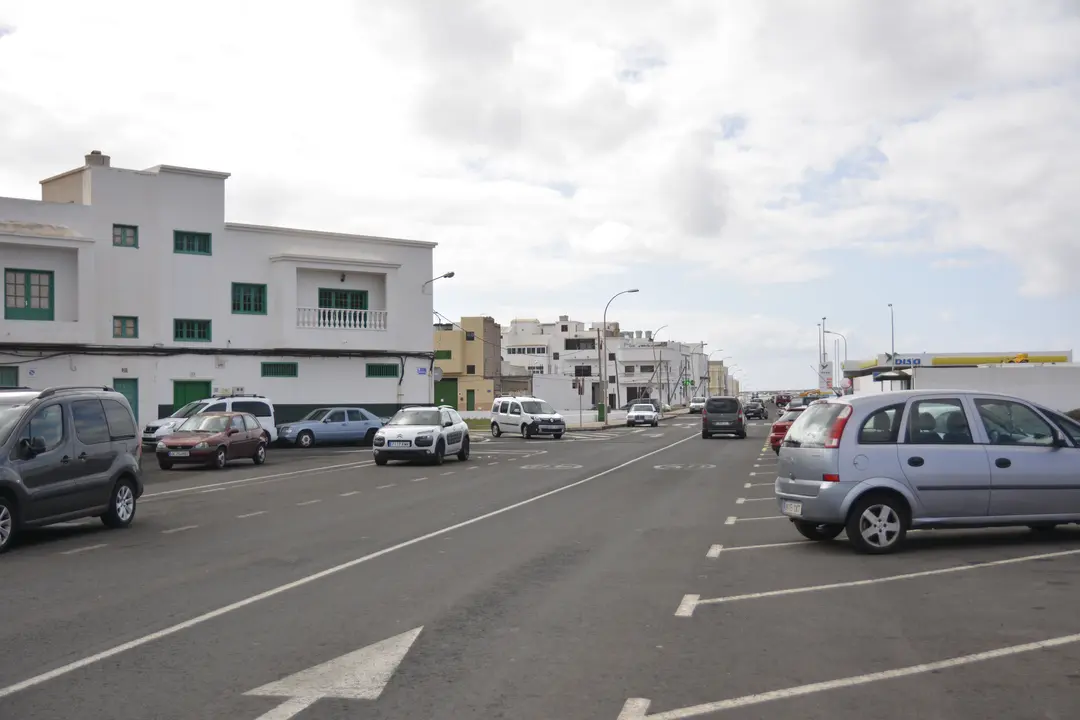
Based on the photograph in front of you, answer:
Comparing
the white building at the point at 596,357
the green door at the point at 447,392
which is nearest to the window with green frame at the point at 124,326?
the green door at the point at 447,392

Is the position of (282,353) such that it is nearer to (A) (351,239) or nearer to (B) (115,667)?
(A) (351,239)

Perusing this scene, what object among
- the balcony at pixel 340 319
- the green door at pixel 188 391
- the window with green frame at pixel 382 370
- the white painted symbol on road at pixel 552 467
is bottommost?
the white painted symbol on road at pixel 552 467

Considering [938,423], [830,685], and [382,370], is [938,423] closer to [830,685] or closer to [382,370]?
[830,685]

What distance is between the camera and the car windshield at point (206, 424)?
27.5 meters

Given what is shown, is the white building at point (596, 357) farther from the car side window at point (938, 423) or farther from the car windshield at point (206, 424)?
the car side window at point (938, 423)

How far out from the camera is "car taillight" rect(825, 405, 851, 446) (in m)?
11.1

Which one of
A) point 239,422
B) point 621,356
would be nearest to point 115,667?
point 239,422

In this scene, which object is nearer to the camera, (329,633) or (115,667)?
(115,667)

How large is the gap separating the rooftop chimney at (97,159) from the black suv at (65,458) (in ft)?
88.2

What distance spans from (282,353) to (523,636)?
35.2 meters

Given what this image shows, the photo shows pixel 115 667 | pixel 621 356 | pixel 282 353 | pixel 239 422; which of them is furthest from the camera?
pixel 621 356

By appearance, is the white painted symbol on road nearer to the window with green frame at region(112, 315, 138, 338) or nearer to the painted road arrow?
the window with green frame at region(112, 315, 138, 338)

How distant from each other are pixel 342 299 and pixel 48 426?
3074cm

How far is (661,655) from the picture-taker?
22.3 feet
